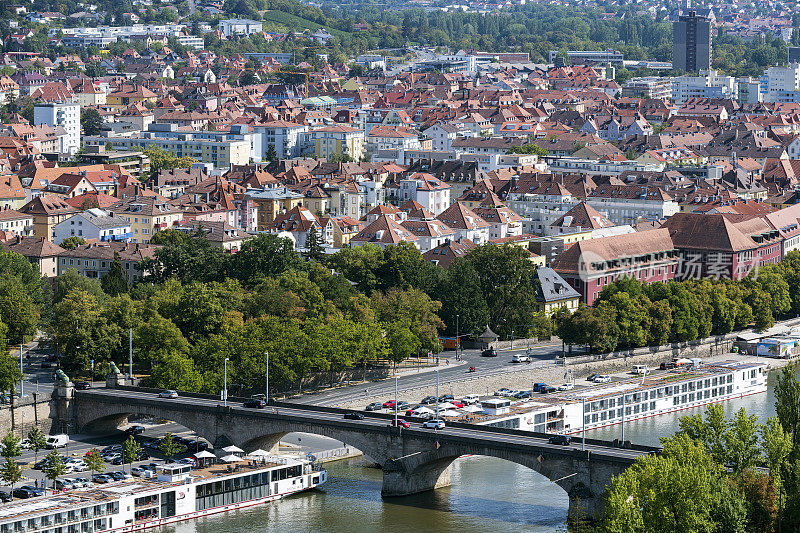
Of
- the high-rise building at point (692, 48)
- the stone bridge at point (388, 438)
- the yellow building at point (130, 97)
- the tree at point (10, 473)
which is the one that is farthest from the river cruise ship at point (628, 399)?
the high-rise building at point (692, 48)

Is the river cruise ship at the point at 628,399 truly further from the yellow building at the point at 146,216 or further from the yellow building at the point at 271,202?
the yellow building at the point at 271,202

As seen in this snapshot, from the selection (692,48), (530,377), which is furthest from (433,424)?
(692,48)

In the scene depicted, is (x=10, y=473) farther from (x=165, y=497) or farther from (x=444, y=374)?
(x=444, y=374)

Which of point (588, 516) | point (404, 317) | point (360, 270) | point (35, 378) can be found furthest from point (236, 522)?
point (360, 270)

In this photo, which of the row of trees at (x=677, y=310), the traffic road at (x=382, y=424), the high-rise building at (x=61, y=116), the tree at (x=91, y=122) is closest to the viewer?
the traffic road at (x=382, y=424)

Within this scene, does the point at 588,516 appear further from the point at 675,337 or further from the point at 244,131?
the point at 244,131

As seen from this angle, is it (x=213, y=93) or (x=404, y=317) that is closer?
(x=404, y=317)

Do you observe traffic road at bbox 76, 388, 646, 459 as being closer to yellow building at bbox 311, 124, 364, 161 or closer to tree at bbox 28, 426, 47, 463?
tree at bbox 28, 426, 47, 463
